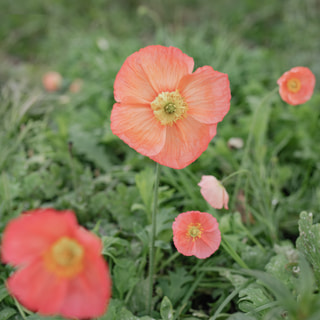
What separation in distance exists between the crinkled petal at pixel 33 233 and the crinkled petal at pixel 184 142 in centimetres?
35

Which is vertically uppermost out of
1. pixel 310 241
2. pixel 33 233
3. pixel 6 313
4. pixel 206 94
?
pixel 206 94

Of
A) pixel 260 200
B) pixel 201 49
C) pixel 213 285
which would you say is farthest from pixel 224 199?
pixel 201 49

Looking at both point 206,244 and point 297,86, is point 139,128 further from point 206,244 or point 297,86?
point 297,86

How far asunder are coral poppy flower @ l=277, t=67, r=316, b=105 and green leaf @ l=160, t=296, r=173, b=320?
0.74 metres

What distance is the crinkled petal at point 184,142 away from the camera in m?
0.87

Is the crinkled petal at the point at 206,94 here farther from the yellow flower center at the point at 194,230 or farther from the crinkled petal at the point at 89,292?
the crinkled petal at the point at 89,292

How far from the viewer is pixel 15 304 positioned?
1.09 metres

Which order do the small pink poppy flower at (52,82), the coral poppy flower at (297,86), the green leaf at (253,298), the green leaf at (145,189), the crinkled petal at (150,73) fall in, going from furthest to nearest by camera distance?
the small pink poppy flower at (52,82) < the green leaf at (145,189) < the coral poppy flower at (297,86) < the green leaf at (253,298) < the crinkled petal at (150,73)

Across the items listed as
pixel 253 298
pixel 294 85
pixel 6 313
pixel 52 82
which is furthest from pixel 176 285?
pixel 52 82

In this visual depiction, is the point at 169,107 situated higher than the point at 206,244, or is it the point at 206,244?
the point at 169,107

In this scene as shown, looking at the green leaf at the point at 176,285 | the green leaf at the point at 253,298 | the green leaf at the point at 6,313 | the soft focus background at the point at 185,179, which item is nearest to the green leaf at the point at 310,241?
the soft focus background at the point at 185,179

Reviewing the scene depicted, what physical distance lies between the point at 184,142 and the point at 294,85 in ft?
1.59

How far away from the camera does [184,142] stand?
0.90 metres

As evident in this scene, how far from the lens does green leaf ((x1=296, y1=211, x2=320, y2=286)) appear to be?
1018 mm
